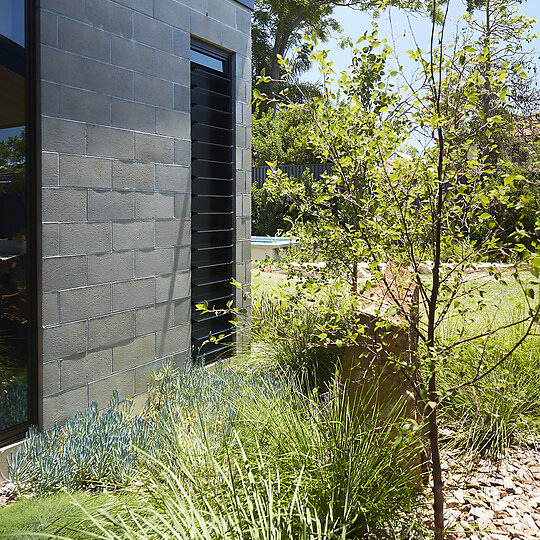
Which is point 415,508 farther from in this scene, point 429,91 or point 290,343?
point 290,343

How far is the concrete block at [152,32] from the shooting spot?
3.95 m

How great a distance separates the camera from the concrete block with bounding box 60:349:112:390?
3.39 metres

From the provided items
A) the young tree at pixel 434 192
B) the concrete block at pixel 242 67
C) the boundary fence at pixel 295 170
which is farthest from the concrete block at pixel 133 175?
the boundary fence at pixel 295 170

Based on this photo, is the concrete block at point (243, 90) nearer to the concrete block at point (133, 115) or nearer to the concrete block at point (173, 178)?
the concrete block at point (173, 178)

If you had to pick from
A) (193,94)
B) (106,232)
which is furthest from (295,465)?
(193,94)

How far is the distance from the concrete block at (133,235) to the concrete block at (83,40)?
43.2 inches

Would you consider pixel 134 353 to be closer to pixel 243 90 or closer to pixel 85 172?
pixel 85 172

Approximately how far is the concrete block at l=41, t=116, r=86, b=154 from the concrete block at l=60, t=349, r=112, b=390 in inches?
49.9

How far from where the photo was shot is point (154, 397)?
4.12 meters

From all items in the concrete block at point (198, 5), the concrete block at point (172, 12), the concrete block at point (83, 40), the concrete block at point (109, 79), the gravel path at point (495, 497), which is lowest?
the gravel path at point (495, 497)

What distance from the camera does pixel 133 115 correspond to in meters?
3.92

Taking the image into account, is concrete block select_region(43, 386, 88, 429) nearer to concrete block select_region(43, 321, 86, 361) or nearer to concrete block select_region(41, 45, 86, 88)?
concrete block select_region(43, 321, 86, 361)

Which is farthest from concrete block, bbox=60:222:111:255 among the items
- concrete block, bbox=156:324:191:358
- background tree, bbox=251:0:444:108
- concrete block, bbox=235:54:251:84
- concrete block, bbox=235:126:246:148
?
background tree, bbox=251:0:444:108

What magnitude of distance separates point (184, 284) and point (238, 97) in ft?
6.03
